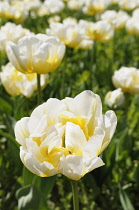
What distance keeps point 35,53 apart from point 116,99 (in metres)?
0.49

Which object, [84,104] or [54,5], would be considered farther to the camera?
[54,5]

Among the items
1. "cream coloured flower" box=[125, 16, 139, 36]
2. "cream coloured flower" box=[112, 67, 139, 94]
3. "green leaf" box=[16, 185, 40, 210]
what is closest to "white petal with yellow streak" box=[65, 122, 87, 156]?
"green leaf" box=[16, 185, 40, 210]

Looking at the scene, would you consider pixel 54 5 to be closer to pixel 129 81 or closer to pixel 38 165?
pixel 129 81

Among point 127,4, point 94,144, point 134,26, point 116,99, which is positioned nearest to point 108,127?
point 94,144

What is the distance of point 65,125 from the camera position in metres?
0.75

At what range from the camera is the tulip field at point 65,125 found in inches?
28.8

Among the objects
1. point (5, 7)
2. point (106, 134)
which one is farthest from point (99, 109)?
point (5, 7)

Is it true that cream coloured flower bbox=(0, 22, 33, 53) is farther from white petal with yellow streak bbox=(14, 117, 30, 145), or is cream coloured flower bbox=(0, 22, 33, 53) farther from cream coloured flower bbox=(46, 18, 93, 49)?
white petal with yellow streak bbox=(14, 117, 30, 145)

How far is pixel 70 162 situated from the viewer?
70cm

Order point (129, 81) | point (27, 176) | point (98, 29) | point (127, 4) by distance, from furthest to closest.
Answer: point (127, 4) < point (98, 29) < point (129, 81) < point (27, 176)

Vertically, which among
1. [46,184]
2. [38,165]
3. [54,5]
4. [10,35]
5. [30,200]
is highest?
[38,165]

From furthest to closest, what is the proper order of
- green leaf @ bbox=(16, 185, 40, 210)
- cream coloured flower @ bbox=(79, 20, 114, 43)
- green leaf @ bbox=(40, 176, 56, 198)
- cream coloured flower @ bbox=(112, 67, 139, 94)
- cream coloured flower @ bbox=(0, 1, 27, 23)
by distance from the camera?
cream coloured flower @ bbox=(0, 1, 27, 23) → cream coloured flower @ bbox=(79, 20, 114, 43) → cream coloured flower @ bbox=(112, 67, 139, 94) → green leaf @ bbox=(40, 176, 56, 198) → green leaf @ bbox=(16, 185, 40, 210)

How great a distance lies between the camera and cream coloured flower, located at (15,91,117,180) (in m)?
0.71

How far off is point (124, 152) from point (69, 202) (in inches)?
14.2
